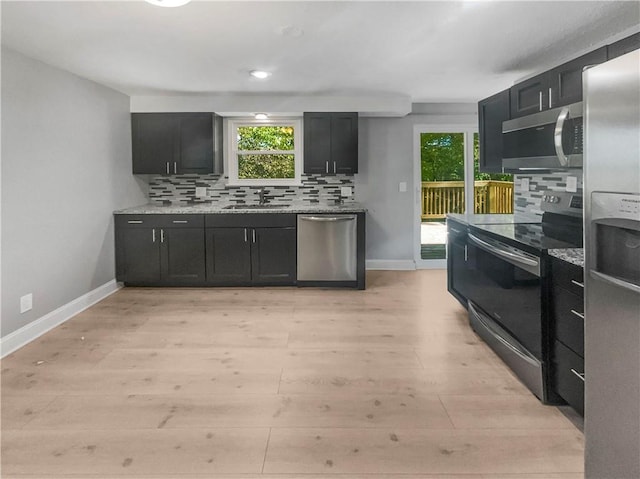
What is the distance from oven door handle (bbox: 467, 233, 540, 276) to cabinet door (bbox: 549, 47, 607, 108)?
0.97 metres

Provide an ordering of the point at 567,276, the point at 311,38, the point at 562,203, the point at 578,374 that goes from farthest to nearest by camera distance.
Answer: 1. the point at 562,203
2. the point at 311,38
3. the point at 567,276
4. the point at 578,374

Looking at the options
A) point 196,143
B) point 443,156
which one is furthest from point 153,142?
point 443,156

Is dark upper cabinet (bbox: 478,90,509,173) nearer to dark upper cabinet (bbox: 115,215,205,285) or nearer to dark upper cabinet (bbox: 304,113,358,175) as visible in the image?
dark upper cabinet (bbox: 304,113,358,175)

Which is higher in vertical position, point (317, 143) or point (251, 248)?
point (317, 143)

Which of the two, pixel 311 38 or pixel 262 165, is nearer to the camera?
pixel 311 38

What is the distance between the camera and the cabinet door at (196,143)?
211 inches

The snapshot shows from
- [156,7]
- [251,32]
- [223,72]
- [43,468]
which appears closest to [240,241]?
[223,72]

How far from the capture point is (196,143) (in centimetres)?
539

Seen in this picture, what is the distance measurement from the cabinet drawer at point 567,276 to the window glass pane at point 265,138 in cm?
406

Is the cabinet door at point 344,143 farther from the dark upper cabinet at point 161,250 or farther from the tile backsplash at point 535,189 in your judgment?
the tile backsplash at point 535,189

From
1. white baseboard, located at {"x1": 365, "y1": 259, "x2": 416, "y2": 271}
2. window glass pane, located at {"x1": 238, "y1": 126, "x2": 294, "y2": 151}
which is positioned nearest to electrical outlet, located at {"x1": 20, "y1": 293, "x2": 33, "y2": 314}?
window glass pane, located at {"x1": 238, "y1": 126, "x2": 294, "y2": 151}

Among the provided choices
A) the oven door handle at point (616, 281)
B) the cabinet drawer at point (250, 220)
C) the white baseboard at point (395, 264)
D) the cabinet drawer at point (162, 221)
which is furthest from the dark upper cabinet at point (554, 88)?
the cabinet drawer at point (162, 221)

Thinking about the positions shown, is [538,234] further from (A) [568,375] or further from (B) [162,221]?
(B) [162,221]

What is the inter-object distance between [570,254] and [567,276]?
0.14 metres
